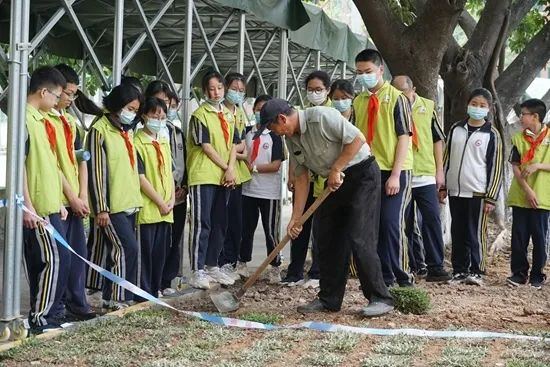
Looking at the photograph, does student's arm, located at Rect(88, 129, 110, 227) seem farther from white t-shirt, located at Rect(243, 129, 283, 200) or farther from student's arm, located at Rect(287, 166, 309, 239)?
white t-shirt, located at Rect(243, 129, 283, 200)

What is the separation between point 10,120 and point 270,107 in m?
1.67

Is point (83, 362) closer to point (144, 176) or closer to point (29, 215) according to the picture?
point (29, 215)

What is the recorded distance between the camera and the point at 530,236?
9203 millimetres

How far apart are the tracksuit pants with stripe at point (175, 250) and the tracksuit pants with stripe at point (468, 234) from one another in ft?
8.28

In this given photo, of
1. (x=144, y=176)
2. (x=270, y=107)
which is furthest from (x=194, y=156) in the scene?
(x=270, y=107)

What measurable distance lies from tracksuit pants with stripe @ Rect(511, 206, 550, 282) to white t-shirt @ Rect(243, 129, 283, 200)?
7.26 ft

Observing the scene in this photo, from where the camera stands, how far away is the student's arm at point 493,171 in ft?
29.0

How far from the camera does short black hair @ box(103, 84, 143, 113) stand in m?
6.93

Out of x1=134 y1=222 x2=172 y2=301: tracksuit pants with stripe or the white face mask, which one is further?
the white face mask

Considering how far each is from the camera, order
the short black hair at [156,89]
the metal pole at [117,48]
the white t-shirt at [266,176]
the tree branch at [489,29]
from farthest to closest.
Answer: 1. the tree branch at [489,29]
2. the white t-shirt at [266,176]
3. the short black hair at [156,89]
4. the metal pole at [117,48]

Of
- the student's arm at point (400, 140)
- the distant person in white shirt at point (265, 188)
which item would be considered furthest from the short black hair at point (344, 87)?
the distant person in white shirt at point (265, 188)

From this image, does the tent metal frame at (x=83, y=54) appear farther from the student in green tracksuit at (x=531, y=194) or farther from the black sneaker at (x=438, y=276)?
the student in green tracksuit at (x=531, y=194)

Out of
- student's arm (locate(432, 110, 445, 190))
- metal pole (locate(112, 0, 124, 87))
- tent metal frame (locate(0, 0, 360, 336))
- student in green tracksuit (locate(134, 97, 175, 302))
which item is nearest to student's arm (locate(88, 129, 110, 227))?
student in green tracksuit (locate(134, 97, 175, 302))

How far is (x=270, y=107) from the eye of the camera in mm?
6418
